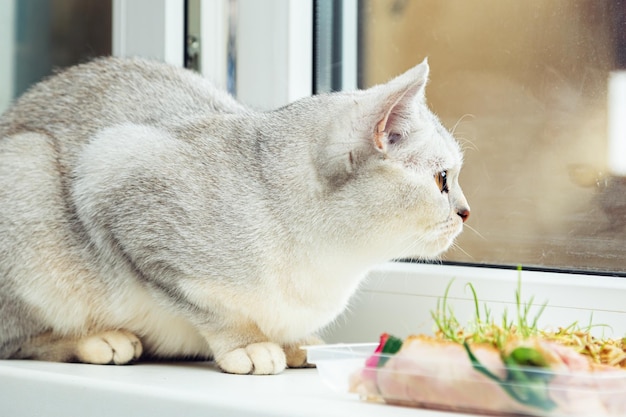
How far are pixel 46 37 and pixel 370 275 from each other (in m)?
0.88

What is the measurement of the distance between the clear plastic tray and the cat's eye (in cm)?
27

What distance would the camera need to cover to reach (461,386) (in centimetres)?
88

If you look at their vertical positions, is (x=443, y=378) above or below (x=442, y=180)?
below

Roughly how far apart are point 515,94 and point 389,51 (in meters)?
0.25

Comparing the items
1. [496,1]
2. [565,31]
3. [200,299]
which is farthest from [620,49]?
[200,299]

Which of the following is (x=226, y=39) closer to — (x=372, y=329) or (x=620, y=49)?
(x=372, y=329)

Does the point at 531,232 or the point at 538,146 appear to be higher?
the point at 538,146

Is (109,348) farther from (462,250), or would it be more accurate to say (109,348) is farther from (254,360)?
(462,250)

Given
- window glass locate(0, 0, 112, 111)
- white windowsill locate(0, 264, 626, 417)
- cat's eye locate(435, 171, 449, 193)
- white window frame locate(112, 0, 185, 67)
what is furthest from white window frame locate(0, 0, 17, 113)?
cat's eye locate(435, 171, 449, 193)

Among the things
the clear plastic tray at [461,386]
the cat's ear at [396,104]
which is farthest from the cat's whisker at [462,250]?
the clear plastic tray at [461,386]

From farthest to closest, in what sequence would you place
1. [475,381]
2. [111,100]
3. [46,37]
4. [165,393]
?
[46,37] → [111,100] → [165,393] → [475,381]

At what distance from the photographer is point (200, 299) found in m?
1.18

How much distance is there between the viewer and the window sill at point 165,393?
0.95 metres

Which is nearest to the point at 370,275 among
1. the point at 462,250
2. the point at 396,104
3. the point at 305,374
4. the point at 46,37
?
the point at 462,250
